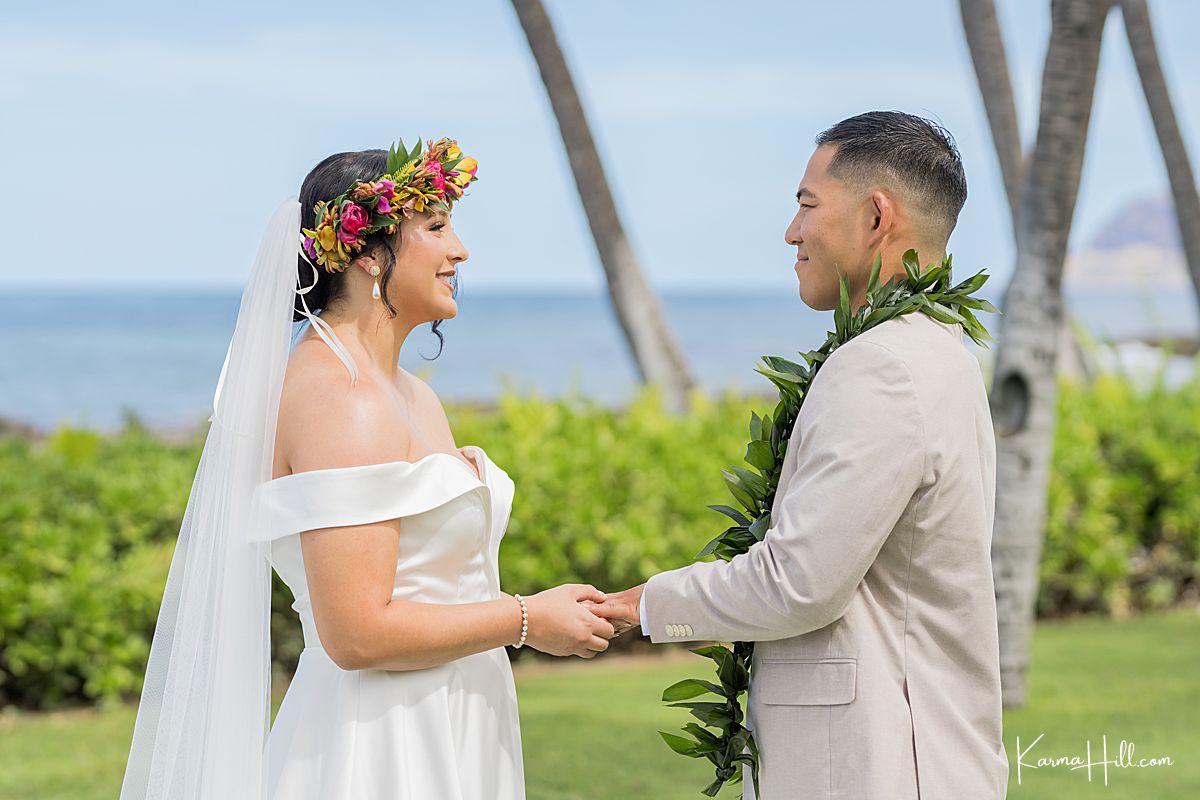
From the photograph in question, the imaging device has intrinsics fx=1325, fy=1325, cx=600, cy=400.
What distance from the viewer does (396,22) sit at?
2751 inches

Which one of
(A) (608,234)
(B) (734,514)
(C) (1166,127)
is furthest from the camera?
(C) (1166,127)

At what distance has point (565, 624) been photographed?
3.12 meters

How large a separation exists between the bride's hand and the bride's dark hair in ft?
2.35

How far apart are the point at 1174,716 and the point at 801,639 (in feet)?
16.0

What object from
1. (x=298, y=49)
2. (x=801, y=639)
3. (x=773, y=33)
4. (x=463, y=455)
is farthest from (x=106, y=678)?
(x=773, y=33)

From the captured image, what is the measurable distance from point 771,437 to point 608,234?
677 cm

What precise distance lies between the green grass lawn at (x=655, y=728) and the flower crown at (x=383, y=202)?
3464 millimetres

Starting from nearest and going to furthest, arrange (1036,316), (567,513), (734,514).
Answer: (734,514)
(1036,316)
(567,513)

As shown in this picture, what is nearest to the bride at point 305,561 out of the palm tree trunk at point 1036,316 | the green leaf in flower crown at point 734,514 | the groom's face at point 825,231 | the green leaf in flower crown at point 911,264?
the green leaf in flower crown at point 734,514

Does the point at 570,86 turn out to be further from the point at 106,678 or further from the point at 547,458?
the point at 106,678

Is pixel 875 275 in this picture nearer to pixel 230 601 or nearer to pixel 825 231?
pixel 825 231

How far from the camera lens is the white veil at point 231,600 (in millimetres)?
3082

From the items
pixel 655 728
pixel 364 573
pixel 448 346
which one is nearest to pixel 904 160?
pixel 364 573

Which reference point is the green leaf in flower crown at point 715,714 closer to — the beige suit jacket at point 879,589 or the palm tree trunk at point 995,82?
the beige suit jacket at point 879,589
